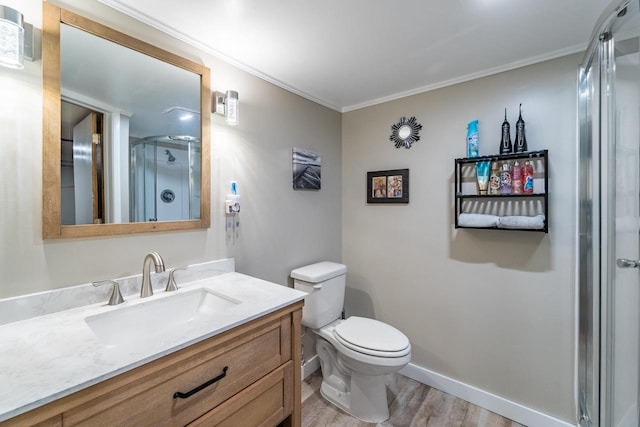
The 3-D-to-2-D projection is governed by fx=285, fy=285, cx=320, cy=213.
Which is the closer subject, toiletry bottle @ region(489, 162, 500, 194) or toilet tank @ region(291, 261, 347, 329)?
toiletry bottle @ region(489, 162, 500, 194)

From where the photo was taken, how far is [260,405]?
3.60ft

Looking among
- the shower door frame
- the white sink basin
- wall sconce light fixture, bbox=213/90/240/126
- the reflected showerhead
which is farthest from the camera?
wall sconce light fixture, bbox=213/90/240/126

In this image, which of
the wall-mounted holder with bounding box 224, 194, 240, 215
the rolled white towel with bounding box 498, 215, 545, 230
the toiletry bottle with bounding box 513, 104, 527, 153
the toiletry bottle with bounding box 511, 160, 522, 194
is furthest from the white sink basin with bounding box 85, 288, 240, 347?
the toiletry bottle with bounding box 513, 104, 527, 153

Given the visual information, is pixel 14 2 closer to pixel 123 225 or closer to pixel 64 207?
pixel 64 207

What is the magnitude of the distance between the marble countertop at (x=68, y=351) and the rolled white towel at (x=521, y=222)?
132cm

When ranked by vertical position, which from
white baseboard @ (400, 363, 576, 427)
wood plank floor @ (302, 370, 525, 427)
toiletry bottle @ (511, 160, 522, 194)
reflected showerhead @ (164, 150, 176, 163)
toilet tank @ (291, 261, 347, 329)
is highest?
reflected showerhead @ (164, 150, 176, 163)

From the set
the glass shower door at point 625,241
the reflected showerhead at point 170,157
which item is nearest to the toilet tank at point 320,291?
the reflected showerhead at point 170,157

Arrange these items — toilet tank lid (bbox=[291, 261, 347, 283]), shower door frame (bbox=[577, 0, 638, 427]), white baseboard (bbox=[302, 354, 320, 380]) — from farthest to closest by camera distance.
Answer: white baseboard (bbox=[302, 354, 320, 380]) < toilet tank lid (bbox=[291, 261, 347, 283]) < shower door frame (bbox=[577, 0, 638, 427])

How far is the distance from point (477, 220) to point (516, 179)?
32 centimetres

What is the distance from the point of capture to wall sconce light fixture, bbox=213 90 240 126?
157 cm

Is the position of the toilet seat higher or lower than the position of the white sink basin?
lower

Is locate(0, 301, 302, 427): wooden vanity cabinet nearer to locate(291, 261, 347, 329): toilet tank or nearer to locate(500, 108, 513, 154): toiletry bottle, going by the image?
locate(291, 261, 347, 329): toilet tank

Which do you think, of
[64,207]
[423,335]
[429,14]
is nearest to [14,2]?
[64,207]

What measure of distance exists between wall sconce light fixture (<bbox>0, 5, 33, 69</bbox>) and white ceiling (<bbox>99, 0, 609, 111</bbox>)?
372 mm
